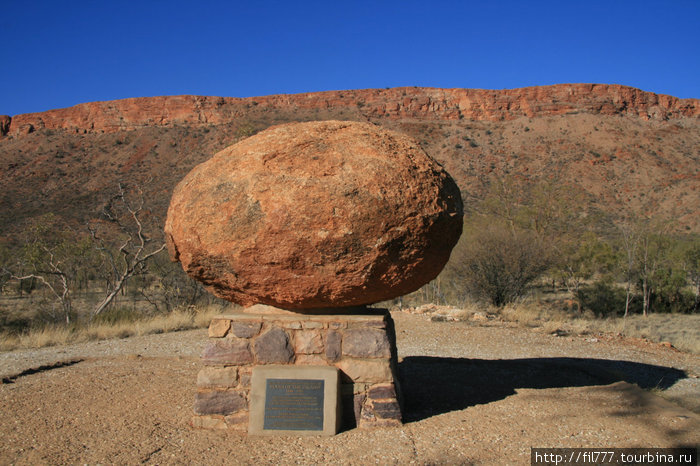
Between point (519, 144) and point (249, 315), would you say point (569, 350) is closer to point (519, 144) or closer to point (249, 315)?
point (249, 315)

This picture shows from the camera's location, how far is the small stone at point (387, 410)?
411 cm

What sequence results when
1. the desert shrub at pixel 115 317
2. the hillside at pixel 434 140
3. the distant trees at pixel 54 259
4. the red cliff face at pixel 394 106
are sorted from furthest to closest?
the red cliff face at pixel 394 106 < the hillside at pixel 434 140 < the distant trees at pixel 54 259 < the desert shrub at pixel 115 317

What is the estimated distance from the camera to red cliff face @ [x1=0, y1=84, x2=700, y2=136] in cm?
5428

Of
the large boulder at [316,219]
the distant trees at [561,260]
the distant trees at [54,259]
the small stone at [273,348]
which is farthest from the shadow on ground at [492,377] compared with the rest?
the distant trees at [54,259]

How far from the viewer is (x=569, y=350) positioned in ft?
26.8

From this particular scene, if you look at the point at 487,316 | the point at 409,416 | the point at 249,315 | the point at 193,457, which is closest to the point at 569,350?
Result: the point at 487,316

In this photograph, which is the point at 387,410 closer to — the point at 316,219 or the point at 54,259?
the point at 316,219

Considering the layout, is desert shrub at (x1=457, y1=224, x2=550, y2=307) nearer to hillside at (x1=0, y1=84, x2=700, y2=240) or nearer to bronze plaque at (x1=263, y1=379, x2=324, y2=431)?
bronze plaque at (x1=263, y1=379, x2=324, y2=431)

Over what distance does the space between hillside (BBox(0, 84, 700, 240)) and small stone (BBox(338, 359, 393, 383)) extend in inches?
1160

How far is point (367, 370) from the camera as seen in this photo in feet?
13.6

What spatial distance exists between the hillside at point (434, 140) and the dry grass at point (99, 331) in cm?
2218

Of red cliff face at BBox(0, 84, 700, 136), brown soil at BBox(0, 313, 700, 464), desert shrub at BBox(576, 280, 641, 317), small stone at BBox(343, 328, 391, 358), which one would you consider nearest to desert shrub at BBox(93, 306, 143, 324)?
brown soil at BBox(0, 313, 700, 464)

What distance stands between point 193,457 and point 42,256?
1302 centimetres

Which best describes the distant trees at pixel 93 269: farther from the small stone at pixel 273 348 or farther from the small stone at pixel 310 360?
the small stone at pixel 310 360
